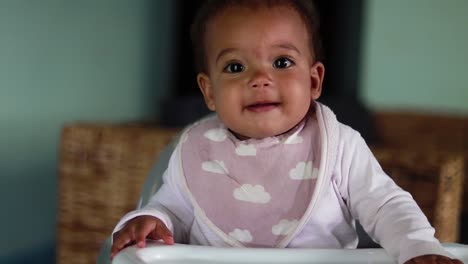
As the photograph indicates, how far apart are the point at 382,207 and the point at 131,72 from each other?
1.50 meters

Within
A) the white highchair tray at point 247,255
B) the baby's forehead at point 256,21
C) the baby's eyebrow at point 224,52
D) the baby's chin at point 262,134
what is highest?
the baby's forehead at point 256,21

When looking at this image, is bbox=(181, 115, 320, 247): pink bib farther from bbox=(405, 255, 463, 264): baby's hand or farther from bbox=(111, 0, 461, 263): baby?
bbox=(405, 255, 463, 264): baby's hand

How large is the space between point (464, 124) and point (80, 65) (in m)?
1.12

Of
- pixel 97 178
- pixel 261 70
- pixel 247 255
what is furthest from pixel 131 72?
pixel 247 255

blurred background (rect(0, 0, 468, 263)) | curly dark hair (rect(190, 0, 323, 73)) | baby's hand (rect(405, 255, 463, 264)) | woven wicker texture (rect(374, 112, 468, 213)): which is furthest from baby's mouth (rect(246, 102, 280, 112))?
woven wicker texture (rect(374, 112, 468, 213))

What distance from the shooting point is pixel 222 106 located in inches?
32.6

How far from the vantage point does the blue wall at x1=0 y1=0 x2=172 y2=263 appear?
171 centimetres

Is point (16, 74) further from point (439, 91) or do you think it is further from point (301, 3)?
point (439, 91)

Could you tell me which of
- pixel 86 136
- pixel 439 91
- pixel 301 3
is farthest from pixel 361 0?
pixel 301 3

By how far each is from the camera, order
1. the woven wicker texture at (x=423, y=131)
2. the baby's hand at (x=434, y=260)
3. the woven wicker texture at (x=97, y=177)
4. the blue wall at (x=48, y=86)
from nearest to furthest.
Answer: the baby's hand at (x=434, y=260) < the woven wicker texture at (x=97, y=177) < the blue wall at (x=48, y=86) < the woven wicker texture at (x=423, y=131)

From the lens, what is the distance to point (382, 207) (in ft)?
2.49

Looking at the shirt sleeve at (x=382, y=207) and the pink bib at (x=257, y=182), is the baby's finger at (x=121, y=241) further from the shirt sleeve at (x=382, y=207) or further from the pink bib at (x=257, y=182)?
the shirt sleeve at (x=382, y=207)

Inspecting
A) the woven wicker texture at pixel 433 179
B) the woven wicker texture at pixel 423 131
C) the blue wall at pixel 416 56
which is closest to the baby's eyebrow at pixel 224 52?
the woven wicker texture at pixel 433 179

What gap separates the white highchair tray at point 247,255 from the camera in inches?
26.7
